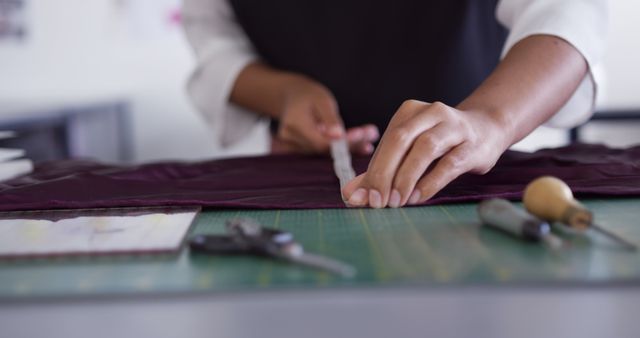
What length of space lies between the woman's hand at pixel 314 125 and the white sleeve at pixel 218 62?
202mm

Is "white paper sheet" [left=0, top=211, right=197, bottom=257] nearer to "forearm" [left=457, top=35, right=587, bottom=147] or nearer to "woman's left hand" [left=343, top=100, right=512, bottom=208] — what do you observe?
"woman's left hand" [left=343, top=100, right=512, bottom=208]

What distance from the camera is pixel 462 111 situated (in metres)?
0.68

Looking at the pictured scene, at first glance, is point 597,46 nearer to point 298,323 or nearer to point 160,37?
point 298,323

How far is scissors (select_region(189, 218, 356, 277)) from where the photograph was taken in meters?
0.43

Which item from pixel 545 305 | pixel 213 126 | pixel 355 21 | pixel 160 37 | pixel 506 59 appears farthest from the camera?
pixel 160 37

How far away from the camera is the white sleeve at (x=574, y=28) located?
83 centimetres

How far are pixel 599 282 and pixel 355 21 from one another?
1016 millimetres

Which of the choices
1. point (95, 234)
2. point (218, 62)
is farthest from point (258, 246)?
point (218, 62)

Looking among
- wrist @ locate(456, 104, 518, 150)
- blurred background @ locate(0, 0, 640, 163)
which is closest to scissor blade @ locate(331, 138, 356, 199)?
wrist @ locate(456, 104, 518, 150)

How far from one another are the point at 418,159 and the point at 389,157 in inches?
1.1

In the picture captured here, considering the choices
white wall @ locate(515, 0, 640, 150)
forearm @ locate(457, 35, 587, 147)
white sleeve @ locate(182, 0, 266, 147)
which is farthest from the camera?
white wall @ locate(515, 0, 640, 150)

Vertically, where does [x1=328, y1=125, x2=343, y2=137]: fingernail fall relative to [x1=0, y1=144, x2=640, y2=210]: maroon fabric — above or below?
below

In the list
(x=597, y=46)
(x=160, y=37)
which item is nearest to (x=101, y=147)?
(x=160, y=37)

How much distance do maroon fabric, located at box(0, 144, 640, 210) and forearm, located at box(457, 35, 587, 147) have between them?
6cm
